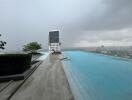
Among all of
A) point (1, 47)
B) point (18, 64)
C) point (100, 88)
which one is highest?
point (1, 47)

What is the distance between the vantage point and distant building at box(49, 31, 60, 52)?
3369 centimetres

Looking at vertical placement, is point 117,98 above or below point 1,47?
below

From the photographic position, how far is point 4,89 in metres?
5.42

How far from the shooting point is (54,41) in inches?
1337

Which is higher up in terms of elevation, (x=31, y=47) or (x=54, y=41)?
(x=54, y=41)

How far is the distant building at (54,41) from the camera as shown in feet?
111

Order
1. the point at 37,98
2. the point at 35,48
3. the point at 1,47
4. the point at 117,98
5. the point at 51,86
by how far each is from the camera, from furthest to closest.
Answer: the point at 35,48 < the point at 1,47 < the point at 51,86 < the point at 117,98 < the point at 37,98

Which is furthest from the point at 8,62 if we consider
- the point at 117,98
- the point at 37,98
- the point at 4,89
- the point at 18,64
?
the point at 117,98

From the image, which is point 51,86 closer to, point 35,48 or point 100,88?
point 100,88

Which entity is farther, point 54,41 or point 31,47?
point 54,41

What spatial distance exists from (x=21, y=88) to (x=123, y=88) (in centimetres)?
374

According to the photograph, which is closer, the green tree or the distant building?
the green tree

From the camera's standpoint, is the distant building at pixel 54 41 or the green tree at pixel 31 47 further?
the distant building at pixel 54 41

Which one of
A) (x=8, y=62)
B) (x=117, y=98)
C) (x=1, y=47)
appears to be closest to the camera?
(x=117, y=98)
